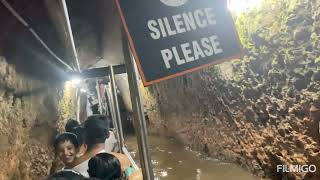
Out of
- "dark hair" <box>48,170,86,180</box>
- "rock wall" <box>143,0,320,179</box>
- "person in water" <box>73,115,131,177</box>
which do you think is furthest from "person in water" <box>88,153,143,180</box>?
"rock wall" <box>143,0,320,179</box>

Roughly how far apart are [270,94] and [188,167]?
3.15 metres

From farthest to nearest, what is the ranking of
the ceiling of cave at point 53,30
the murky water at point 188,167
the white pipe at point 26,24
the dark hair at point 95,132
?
the murky water at point 188,167 < the dark hair at point 95,132 < the ceiling of cave at point 53,30 < the white pipe at point 26,24

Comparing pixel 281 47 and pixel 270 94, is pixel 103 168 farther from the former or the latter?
pixel 270 94

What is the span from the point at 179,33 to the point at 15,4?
180 cm

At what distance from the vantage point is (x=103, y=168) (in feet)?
7.67

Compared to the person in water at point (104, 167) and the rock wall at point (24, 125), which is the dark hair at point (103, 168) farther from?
the rock wall at point (24, 125)

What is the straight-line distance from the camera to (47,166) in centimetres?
540

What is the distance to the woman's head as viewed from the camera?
10.8 ft

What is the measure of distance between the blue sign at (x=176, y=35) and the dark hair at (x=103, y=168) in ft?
2.48

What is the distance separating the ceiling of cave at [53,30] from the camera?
3.14 m

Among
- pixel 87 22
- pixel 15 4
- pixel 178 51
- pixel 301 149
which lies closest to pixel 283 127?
pixel 301 149

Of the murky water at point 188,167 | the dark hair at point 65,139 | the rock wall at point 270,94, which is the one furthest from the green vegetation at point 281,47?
the dark hair at point 65,139

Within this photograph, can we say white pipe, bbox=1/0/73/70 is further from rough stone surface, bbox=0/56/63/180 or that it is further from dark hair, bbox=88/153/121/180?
dark hair, bbox=88/153/121/180

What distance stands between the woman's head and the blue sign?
1678mm
